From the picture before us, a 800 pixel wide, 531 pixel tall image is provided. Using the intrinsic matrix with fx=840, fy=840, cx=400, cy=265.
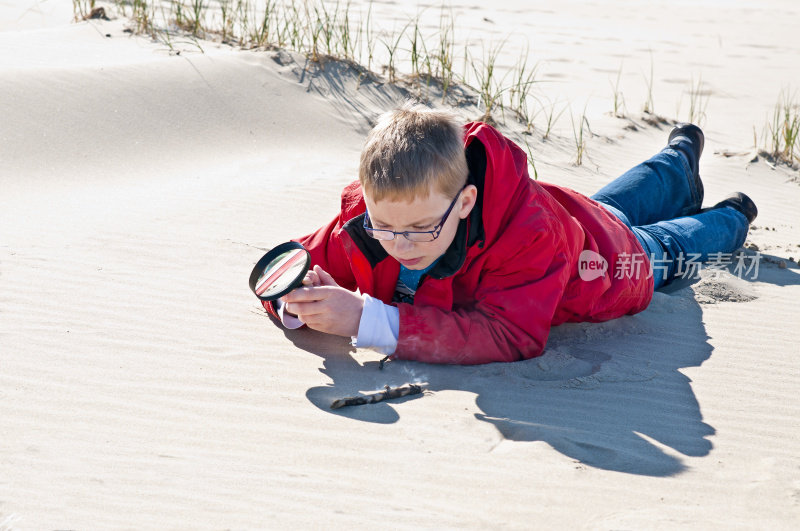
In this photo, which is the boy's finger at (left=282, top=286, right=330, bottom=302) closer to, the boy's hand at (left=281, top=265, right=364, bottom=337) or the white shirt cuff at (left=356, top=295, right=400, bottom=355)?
the boy's hand at (left=281, top=265, right=364, bottom=337)

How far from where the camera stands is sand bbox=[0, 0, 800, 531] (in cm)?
237

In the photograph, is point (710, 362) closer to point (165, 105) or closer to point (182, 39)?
point (165, 105)

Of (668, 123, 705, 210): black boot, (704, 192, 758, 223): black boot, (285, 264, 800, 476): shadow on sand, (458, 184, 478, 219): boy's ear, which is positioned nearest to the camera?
(285, 264, 800, 476): shadow on sand

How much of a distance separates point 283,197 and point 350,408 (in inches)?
120

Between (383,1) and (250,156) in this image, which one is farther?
(383,1)

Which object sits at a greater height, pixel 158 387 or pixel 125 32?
pixel 125 32

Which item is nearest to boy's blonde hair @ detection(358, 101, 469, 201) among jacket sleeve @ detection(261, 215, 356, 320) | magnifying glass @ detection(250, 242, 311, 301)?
magnifying glass @ detection(250, 242, 311, 301)

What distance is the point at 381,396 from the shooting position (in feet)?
9.84

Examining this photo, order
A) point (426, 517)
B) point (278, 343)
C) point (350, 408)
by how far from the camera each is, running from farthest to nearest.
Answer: point (278, 343)
point (350, 408)
point (426, 517)

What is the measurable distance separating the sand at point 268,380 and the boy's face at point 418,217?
20.2 inches

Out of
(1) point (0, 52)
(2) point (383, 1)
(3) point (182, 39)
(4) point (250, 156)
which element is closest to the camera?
(4) point (250, 156)

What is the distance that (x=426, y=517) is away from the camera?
229cm

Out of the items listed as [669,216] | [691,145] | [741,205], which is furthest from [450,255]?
[691,145]

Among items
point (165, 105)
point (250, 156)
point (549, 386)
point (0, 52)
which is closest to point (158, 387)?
point (549, 386)
